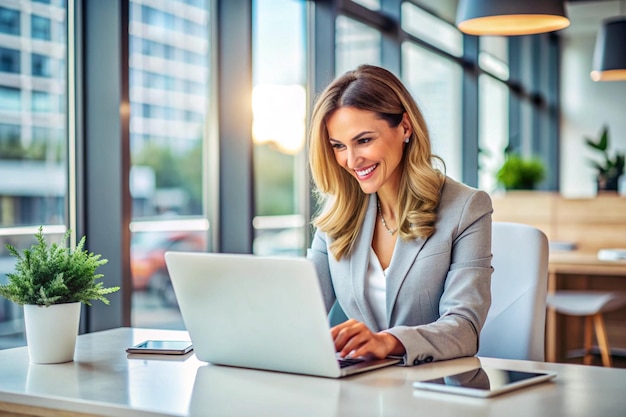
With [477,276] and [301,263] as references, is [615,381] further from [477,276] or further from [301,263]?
[301,263]

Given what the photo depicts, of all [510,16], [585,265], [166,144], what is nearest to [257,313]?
[510,16]

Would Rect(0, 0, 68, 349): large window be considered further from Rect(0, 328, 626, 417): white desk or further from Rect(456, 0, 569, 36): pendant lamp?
Rect(456, 0, 569, 36): pendant lamp

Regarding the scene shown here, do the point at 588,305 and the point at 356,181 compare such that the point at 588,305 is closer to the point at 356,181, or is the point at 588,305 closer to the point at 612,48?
the point at 612,48

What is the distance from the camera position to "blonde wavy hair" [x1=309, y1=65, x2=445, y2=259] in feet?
6.38

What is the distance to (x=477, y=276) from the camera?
5.86ft

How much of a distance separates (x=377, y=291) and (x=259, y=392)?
0.69m

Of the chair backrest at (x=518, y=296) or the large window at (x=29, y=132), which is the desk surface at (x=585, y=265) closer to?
the chair backrest at (x=518, y=296)

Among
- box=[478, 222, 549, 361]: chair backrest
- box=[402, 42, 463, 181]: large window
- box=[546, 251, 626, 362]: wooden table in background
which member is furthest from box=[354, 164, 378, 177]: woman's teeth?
box=[402, 42, 463, 181]: large window

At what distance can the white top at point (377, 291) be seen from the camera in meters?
1.97

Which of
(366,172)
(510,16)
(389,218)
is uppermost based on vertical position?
(510,16)

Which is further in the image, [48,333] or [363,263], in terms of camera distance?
[363,263]

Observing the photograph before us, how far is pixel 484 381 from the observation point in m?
1.37

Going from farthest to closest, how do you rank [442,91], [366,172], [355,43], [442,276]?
[442,91] → [355,43] → [366,172] → [442,276]

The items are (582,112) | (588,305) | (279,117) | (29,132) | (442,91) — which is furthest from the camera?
(582,112)
